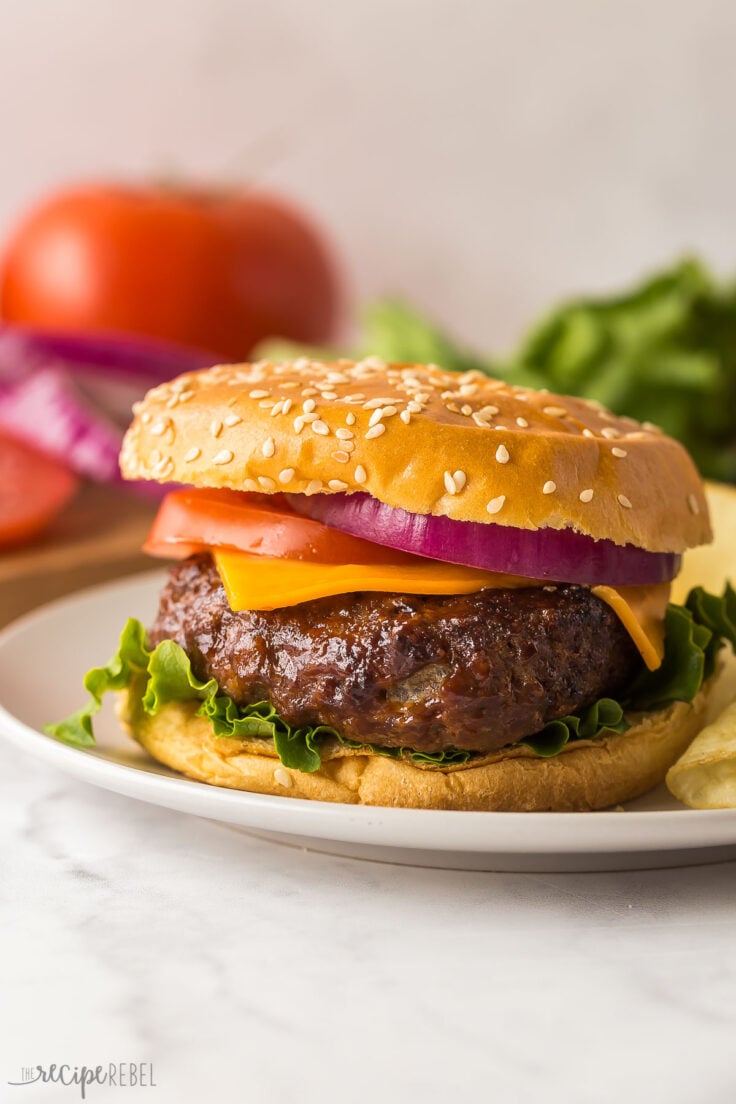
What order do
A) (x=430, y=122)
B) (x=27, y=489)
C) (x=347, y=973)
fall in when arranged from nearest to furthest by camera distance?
1. (x=347, y=973)
2. (x=27, y=489)
3. (x=430, y=122)

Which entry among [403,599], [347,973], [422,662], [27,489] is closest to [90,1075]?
[347,973]

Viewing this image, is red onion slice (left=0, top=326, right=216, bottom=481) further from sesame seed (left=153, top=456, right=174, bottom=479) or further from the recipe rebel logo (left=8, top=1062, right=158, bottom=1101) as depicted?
the recipe rebel logo (left=8, top=1062, right=158, bottom=1101)

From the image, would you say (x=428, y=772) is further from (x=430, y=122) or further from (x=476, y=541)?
(x=430, y=122)

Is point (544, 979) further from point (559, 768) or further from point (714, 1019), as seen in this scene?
point (559, 768)

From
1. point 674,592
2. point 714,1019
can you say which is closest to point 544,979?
point 714,1019

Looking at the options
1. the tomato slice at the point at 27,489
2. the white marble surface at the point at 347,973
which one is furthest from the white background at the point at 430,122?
the white marble surface at the point at 347,973

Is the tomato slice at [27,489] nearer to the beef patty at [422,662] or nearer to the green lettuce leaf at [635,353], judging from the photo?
the beef patty at [422,662]
